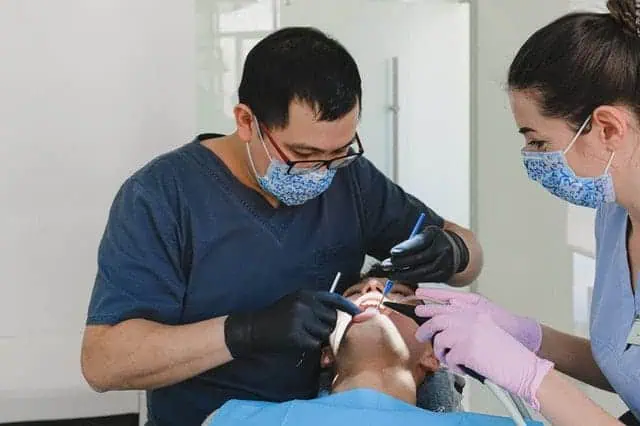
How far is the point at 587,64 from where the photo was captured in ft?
4.09

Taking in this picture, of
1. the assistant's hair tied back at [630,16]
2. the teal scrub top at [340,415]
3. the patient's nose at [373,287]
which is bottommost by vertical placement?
the teal scrub top at [340,415]

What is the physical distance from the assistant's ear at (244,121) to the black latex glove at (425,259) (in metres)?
0.39

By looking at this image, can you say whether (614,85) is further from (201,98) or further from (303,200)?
(201,98)

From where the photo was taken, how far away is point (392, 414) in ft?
4.25

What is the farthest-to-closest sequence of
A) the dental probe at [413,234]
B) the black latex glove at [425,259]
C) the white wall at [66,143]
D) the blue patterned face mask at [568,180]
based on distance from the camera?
1. the white wall at [66,143]
2. the dental probe at [413,234]
3. the black latex glove at [425,259]
4. the blue patterned face mask at [568,180]

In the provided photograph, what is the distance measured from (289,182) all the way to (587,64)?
617 millimetres

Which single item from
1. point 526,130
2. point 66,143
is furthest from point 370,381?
point 66,143

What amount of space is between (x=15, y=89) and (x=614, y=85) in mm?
1437

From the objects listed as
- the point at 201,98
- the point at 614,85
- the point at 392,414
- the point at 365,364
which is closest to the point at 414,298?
the point at 365,364

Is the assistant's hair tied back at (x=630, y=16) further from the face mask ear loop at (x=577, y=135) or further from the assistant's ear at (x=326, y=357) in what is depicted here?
the assistant's ear at (x=326, y=357)

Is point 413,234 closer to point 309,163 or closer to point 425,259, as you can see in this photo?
point 425,259

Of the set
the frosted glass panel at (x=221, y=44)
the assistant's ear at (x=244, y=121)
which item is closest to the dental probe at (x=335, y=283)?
the assistant's ear at (x=244, y=121)

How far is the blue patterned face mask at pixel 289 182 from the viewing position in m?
1.53

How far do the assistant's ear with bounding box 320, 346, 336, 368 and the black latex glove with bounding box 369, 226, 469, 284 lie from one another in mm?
212
